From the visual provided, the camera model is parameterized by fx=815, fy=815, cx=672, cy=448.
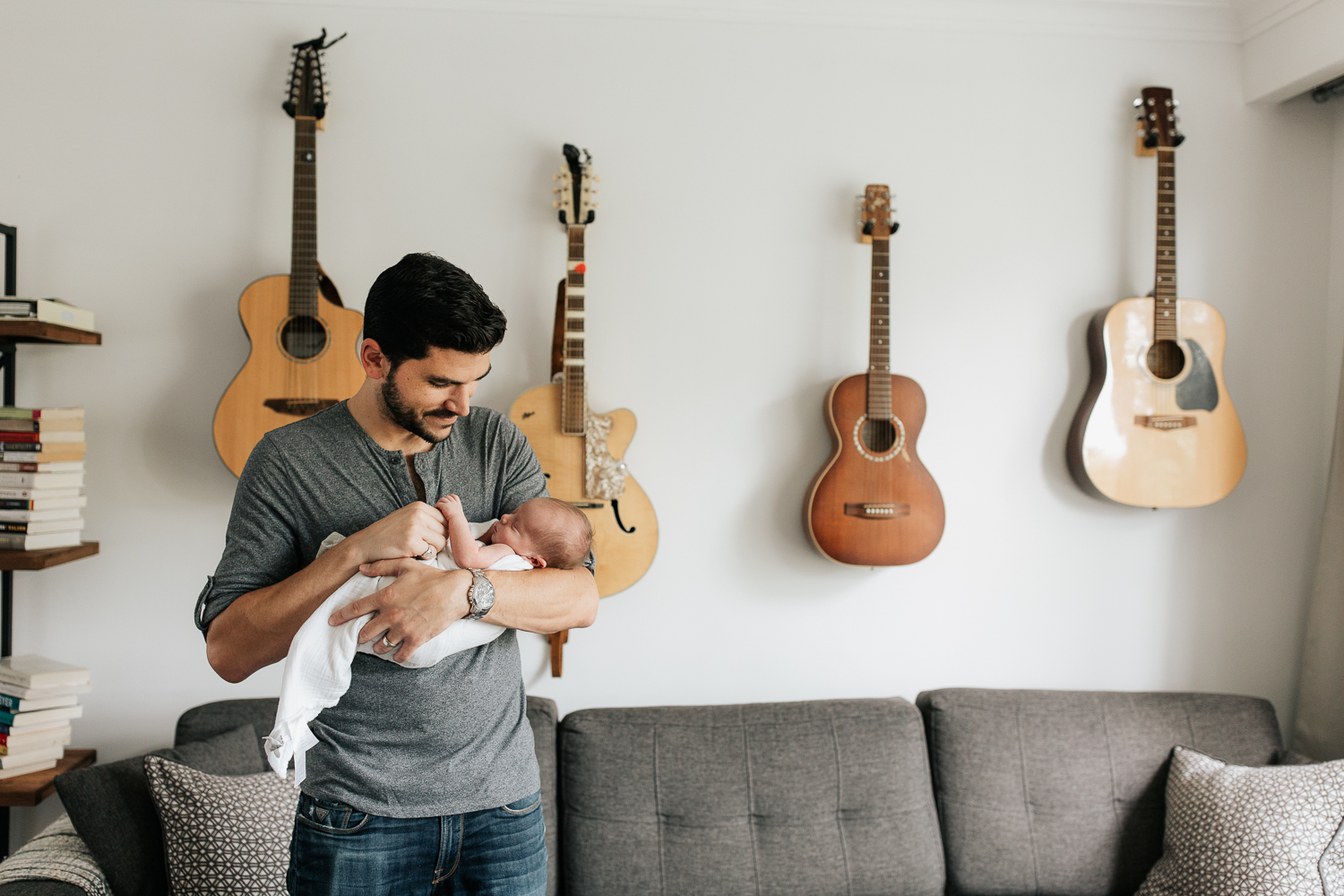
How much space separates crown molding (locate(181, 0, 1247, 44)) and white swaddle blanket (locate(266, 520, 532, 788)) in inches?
68.0

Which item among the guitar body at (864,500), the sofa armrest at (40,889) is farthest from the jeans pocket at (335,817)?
the guitar body at (864,500)

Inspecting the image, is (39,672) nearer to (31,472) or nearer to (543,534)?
(31,472)

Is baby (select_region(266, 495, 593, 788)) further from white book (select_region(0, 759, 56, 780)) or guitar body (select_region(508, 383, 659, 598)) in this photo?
white book (select_region(0, 759, 56, 780))

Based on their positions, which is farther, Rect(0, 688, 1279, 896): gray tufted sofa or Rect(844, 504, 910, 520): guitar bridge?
Rect(844, 504, 910, 520): guitar bridge

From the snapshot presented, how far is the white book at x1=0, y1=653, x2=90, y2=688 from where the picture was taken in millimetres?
1867

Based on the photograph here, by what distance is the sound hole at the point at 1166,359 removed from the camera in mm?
2270

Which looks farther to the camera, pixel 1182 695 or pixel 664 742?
pixel 1182 695

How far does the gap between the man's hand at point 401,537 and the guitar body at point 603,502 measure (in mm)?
1001

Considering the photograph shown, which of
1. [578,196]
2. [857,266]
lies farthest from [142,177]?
[857,266]

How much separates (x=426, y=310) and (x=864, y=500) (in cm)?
140

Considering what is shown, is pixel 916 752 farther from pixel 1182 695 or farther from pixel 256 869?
pixel 256 869

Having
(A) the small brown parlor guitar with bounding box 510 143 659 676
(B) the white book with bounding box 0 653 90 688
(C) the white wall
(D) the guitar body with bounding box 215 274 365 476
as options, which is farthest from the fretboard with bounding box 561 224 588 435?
(B) the white book with bounding box 0 653 90 688

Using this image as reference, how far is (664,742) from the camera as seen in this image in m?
1.93

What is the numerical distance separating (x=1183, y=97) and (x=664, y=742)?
2.33m
